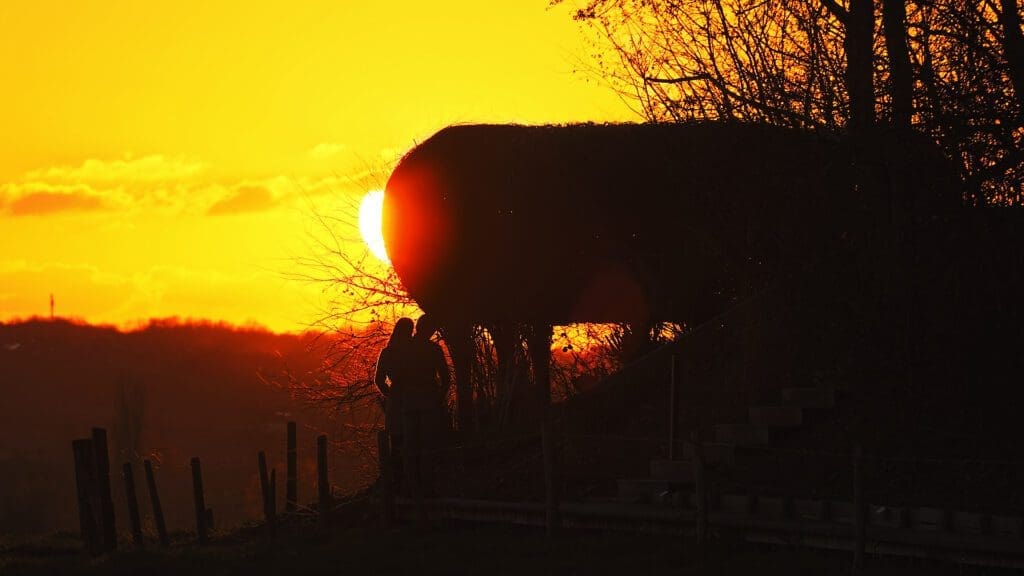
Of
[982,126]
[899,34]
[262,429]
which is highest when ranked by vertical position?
[899,34]

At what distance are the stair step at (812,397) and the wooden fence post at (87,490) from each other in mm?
8439

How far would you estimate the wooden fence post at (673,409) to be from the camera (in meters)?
15.9

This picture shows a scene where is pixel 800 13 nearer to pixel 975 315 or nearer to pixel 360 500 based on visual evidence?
pixel 975 315

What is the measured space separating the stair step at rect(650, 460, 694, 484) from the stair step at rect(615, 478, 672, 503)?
0.29ft

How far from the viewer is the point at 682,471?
15.3 metres

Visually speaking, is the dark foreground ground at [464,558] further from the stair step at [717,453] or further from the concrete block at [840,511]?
the stair step at [717,453]

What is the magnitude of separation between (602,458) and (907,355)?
3850 millimetres

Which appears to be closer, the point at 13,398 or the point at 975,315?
the point at 975,315

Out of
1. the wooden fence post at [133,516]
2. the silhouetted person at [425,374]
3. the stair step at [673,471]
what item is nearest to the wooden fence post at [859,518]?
the stair step at [673,471]

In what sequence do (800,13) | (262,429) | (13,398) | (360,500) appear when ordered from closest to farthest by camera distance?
1. (800,13)
2. (360,500)
3. (262,429)
4. (13,398)

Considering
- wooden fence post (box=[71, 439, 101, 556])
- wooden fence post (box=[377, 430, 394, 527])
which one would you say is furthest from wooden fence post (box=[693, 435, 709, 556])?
wooden fence post (box=[71, 439, 101, 556])

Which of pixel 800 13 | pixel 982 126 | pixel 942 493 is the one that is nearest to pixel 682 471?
pixel 942 493

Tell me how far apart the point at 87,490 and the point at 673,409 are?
7.60 meters

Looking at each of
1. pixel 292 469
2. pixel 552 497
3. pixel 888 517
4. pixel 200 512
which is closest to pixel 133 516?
pixel 200 512
